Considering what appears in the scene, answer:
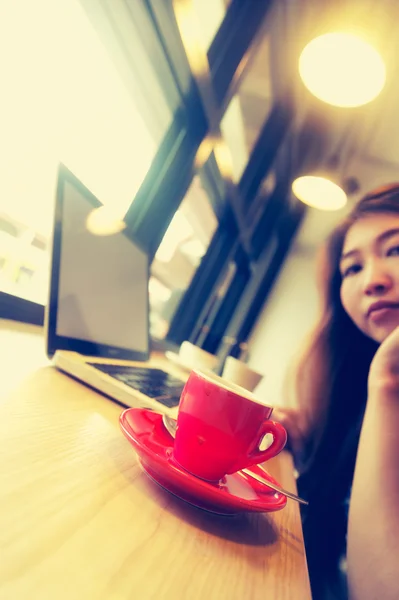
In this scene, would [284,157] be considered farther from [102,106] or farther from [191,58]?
[102,106]

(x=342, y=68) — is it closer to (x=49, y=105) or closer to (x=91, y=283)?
(x=49, y=105)

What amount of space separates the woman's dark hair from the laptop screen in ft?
2.00

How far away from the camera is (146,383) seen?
2.59 ft

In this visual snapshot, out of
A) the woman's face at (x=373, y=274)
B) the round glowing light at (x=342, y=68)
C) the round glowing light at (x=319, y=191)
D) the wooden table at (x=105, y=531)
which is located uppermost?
the round glowing light at (x=319, y=191)

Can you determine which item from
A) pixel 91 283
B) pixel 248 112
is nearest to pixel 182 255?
pixel 248 112

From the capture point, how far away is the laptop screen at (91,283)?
30.5 inches

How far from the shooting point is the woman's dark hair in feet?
3.82

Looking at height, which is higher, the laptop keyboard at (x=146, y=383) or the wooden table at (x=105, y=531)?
the laptop keyboard at (x=146, y=383)

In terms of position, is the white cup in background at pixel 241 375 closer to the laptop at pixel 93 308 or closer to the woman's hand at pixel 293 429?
the woman's hand at pixel 293 429

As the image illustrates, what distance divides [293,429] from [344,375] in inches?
13.8

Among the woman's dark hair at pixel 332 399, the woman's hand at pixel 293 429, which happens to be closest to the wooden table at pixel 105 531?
the woman's hand at pixel 293 429

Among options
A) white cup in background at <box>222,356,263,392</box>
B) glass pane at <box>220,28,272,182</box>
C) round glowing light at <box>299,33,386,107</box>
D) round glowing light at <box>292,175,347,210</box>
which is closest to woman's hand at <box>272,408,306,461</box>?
white cup in background at <box>222,356,263,392</box>

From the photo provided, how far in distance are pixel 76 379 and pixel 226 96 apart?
5.07 ft

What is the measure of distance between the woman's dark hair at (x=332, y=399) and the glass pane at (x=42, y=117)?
33.7 inches
